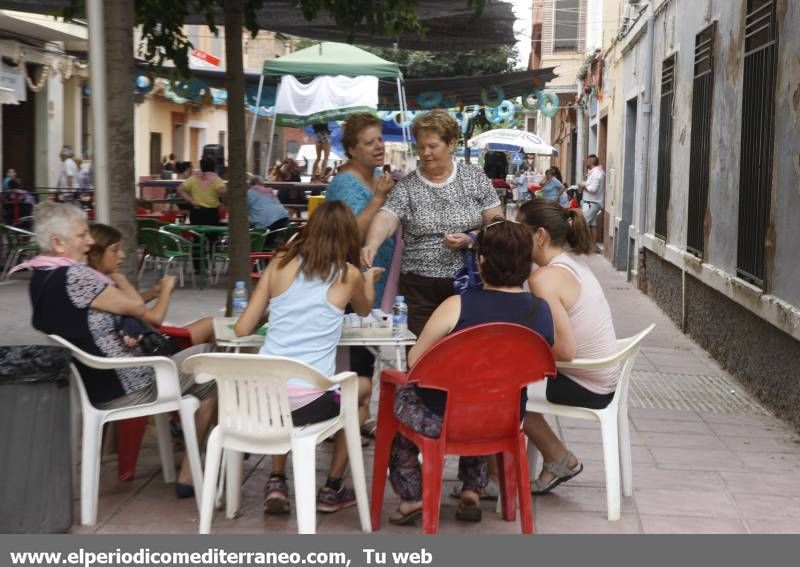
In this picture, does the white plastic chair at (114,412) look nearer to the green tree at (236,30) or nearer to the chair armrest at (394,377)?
the chair armrest at (394,377)

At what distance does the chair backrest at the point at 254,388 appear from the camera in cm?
443

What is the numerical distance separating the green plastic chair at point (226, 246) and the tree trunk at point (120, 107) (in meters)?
6.04

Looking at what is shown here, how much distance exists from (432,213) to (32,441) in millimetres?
2208

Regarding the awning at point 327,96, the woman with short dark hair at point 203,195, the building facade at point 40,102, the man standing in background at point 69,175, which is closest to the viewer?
the woman with short dark hair at point 203,195

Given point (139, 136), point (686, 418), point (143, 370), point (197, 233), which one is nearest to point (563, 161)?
point (139, 136)

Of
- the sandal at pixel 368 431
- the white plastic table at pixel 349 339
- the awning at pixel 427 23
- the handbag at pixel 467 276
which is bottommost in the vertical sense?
the sandal at pixel 368 431

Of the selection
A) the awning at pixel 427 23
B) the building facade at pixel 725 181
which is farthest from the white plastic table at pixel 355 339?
the awning at pixel 427 23

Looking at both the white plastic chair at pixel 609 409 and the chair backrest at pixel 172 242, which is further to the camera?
the chair backrest at pixel 172 242

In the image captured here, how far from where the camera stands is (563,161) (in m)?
40.4

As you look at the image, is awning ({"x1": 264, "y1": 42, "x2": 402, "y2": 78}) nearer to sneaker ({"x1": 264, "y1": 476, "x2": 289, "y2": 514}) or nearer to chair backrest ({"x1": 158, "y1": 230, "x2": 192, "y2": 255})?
chair backrest ({"x1": 158, "y1": 230, "x2": 192, "y2": 255})

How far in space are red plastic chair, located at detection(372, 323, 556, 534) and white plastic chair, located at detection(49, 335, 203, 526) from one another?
93 centimetres

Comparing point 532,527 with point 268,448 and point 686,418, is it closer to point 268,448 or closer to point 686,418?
point 268,448

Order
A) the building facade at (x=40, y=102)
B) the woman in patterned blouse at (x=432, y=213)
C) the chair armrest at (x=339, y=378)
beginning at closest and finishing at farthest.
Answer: the chair armrest at (x=339, y=378)
the woman in patterned blouse at (x=432, y=213)
the building facade at (x=40, y=102)

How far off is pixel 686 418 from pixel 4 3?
8.10 meters
